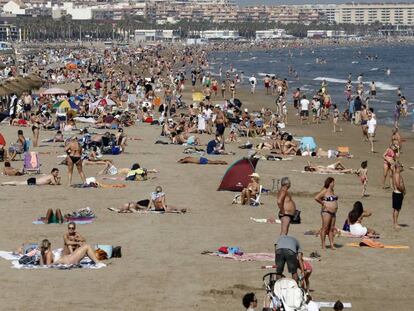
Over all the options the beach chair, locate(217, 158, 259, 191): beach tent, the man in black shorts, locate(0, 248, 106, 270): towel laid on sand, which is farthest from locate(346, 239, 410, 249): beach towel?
the beach chair

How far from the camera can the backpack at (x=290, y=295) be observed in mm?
9500

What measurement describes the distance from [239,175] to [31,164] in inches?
188

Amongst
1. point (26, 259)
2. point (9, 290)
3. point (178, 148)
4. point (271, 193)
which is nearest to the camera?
point (9, 290)

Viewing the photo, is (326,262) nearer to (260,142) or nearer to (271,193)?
(271,193)

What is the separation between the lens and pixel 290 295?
9508mm

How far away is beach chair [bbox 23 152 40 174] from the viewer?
2045 centimetres

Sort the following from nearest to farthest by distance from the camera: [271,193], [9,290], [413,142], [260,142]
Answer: [9,290] → [271,193] → [260,142] → [413,142]

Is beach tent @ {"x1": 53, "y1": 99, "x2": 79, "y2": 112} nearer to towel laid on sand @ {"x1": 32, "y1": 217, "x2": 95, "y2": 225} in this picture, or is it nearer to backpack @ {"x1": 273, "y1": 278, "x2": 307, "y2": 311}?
towel laid on sand @ {"x1": 32, "y1": 217, "x2": 95, "y2": 225}

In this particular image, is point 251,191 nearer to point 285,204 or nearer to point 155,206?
point 155,206

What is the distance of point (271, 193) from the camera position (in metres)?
18.7

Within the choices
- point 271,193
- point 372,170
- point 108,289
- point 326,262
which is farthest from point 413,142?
point 108,289

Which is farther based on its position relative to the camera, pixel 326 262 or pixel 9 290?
pixel 326 262

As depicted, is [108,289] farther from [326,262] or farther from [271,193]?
[271,193]

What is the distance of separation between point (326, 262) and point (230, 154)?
11.6m
